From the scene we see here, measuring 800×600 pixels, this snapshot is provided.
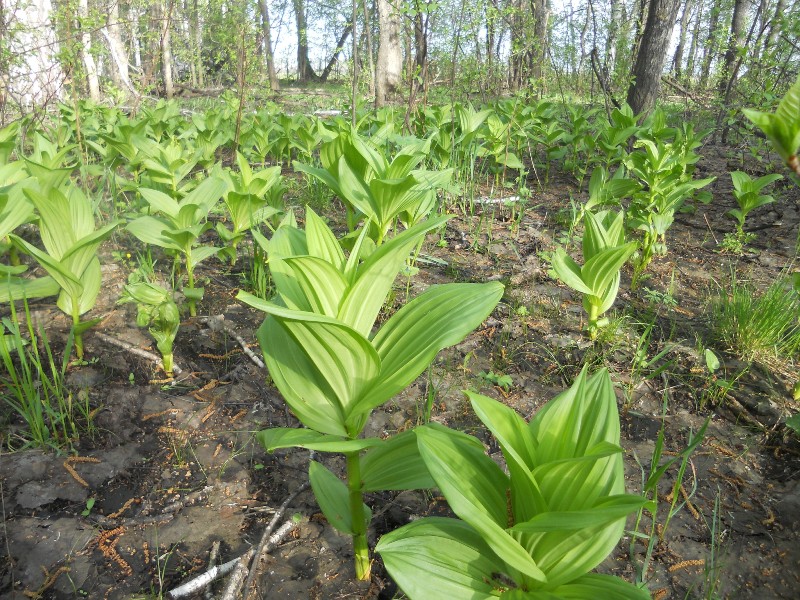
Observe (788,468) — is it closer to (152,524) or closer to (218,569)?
(218,569)

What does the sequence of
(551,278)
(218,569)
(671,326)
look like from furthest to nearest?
(551,278) < (671,326) < (218,569)

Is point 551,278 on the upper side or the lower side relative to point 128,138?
lower

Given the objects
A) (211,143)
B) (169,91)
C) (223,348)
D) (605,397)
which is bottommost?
(223,348)

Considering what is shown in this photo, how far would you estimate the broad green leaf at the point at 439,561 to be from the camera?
103cm

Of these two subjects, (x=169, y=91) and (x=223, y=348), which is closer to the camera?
(x=223, y=348)

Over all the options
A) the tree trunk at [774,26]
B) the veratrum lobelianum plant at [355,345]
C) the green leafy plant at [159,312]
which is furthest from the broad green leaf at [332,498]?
the tree trunk at [774,26]

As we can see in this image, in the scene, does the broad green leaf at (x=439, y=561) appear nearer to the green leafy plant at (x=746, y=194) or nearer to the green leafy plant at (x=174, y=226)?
the green leafy plant at (x=174, y=226)

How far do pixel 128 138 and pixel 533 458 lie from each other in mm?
4550

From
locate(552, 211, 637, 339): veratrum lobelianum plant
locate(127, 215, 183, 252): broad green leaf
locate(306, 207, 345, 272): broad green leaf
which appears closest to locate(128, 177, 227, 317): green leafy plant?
locate(127, 215, 183, 252): broad green leaf

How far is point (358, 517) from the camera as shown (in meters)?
1.39

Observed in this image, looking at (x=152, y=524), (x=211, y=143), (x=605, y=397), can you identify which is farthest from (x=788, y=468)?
(x=211, y=143)

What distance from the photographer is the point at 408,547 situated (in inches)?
42.0

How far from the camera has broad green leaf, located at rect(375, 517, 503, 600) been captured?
1.03 m

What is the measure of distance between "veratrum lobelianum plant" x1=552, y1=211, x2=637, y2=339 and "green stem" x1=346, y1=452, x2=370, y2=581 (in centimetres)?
153
